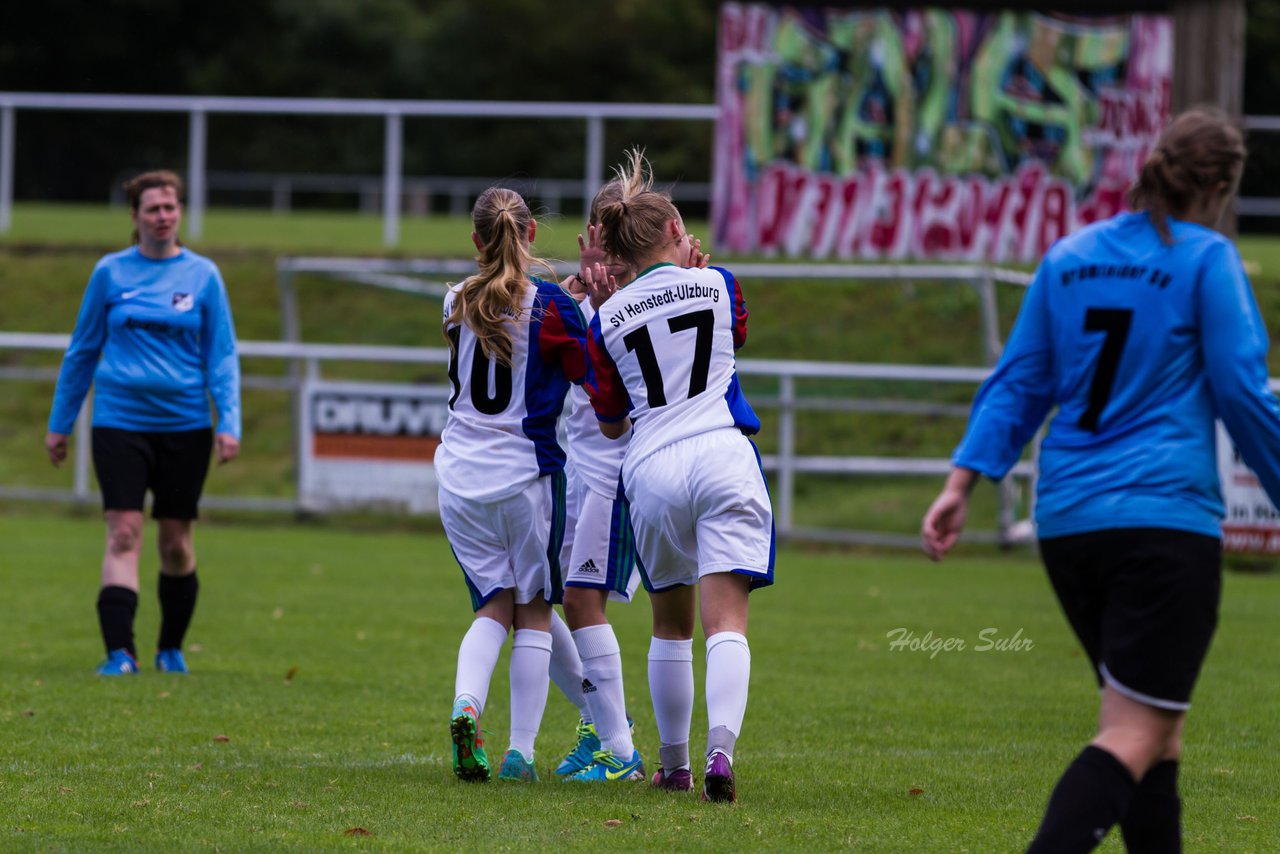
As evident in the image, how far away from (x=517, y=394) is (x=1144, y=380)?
2.28 m

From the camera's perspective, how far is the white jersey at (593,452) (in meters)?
5.46

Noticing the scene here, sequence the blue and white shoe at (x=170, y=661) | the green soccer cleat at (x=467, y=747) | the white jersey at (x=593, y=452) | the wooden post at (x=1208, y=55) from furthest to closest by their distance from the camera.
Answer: the wooden post at (x=1208, y=55) < the blue and white shoe at (x=170, y=661) < the white jersey at (x=593, y=452) < the green soccer cleat at (x=467, y=747)

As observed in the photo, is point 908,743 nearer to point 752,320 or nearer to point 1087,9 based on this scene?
point 752,320

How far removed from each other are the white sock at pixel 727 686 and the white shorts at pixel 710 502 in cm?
23

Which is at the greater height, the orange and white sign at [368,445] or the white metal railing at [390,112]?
the white metal railing at [390,112]

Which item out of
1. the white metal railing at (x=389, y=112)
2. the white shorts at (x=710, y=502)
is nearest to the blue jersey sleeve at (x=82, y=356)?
the white shorts at (x=710, y=502)

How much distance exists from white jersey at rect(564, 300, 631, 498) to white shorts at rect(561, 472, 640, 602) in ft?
0.12

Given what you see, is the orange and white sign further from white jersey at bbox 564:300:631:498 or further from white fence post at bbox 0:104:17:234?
white jersey at bbox 564:300:631:498

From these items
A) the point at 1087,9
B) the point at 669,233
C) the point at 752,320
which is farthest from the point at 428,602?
the point at 1087,9

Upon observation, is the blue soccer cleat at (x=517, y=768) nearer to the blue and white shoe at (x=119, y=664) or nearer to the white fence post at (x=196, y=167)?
the blue and white shoe at (x=119, y=664)

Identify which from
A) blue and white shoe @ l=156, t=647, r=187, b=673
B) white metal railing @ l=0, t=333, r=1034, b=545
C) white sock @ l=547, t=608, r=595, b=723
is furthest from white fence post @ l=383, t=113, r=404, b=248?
white sock @ l=547, t=608, r=595, b=723

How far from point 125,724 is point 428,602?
4.03 meters

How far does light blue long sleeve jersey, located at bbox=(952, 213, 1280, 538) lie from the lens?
11.7ft

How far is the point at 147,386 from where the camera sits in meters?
7.48
